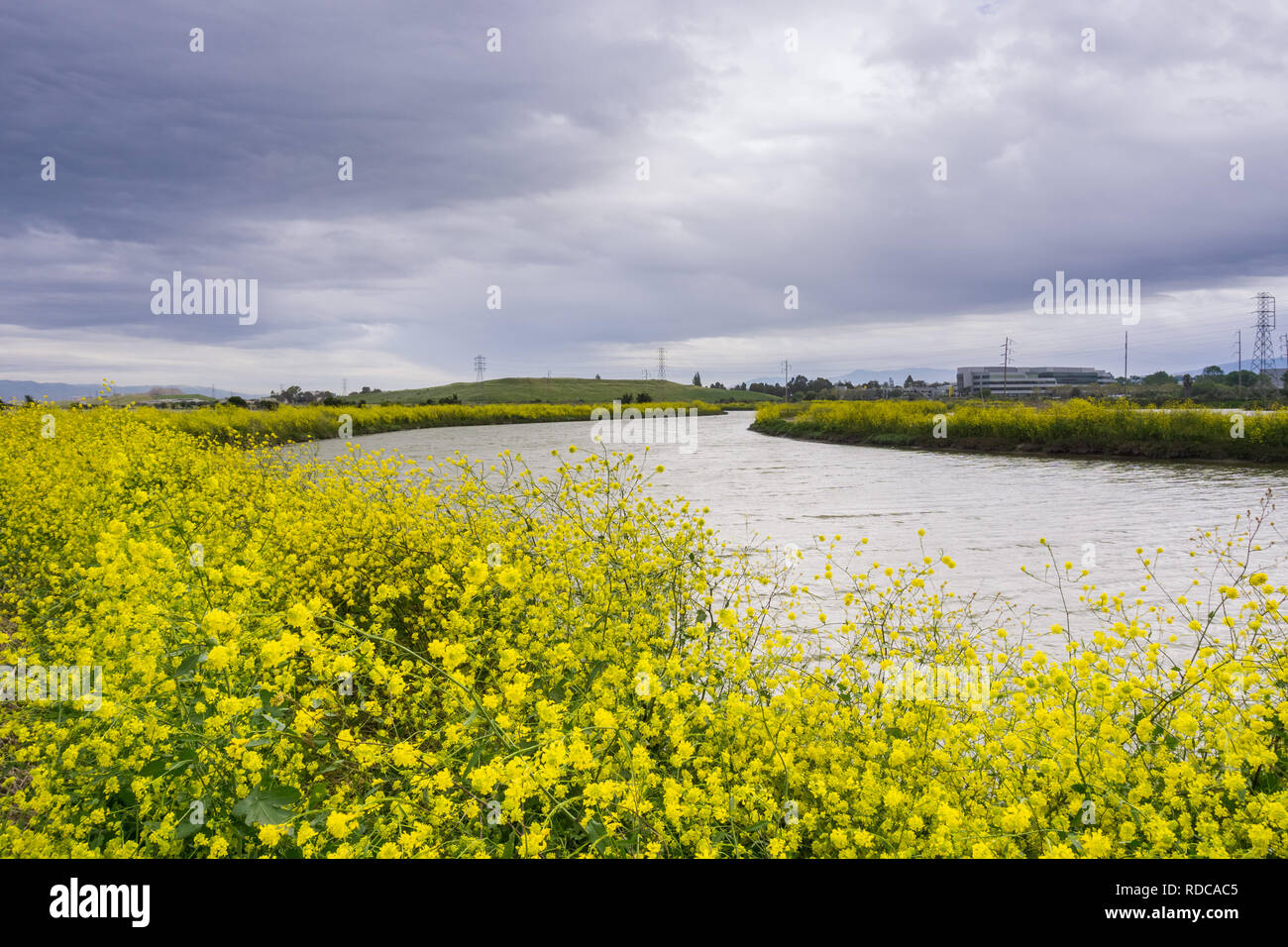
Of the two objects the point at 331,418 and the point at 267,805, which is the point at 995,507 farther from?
the point at 331,418

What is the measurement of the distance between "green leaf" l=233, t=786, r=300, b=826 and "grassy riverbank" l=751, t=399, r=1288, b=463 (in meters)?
22.3

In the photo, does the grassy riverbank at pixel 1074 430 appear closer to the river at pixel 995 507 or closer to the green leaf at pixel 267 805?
the river at pixel 995 507

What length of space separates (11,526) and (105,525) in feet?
7.85

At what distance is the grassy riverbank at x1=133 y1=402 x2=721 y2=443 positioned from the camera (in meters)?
26.6

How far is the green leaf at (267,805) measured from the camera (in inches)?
93.0

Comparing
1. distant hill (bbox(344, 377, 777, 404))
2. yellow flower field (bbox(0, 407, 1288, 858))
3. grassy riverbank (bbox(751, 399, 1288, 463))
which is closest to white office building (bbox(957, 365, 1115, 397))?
distant hill (bbox(344, 377, 777, 404))

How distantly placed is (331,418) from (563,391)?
85.1 metres

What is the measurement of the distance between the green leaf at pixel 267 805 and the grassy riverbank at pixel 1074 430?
22317mm

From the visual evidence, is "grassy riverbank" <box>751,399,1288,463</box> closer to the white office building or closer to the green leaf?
the green leaf

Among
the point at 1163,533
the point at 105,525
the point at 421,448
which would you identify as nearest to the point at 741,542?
the point at 1163,533

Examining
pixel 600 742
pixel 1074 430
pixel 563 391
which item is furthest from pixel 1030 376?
pixel 600 742

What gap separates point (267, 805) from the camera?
241 centimetres

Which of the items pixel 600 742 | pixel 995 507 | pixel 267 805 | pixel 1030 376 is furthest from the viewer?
pixel 1030 376
